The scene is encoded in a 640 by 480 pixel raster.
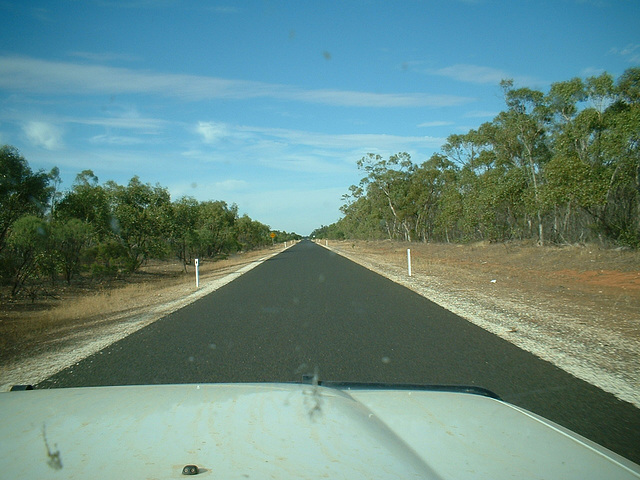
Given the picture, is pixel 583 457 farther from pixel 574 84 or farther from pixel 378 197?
pixel 378 197

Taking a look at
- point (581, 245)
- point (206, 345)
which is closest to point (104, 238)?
point (206, 345)

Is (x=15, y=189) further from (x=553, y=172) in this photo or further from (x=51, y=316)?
(x=553, y=172)

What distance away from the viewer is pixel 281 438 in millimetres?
2486

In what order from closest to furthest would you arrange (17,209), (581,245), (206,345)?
(206,345) < (17,209) < (581,245)

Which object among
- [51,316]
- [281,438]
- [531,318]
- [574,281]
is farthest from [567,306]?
[51,316]

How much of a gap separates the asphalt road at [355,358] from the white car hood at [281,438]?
5.45ft

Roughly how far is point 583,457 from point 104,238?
2938 cm

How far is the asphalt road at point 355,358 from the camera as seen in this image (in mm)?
4898

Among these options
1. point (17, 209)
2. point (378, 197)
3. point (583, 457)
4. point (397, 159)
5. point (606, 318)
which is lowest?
point (606, 318)

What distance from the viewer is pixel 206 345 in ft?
26.2

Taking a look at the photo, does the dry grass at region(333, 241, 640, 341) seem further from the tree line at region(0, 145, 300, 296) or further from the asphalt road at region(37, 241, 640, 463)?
the tree line at region(0, 145, 300, 296)

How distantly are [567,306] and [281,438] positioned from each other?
36.9 feet

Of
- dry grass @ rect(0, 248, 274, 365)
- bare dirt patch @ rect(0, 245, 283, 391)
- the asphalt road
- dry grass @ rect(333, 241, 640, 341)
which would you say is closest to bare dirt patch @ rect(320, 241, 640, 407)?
dry grass @ rect(333, 241, 640, 341)

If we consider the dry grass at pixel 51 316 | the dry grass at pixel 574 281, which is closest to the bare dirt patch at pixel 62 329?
the dry grass at pixel 51 316
